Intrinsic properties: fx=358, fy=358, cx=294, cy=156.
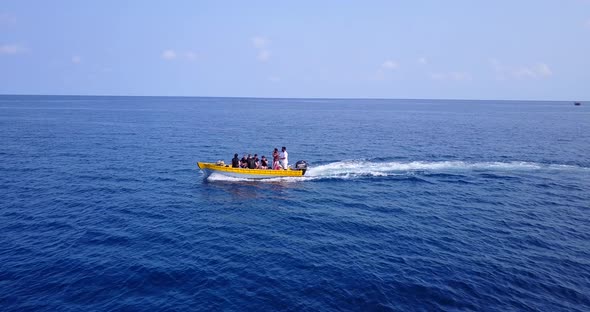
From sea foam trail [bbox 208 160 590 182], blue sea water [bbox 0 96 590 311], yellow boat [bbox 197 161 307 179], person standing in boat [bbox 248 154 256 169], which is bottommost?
blue sea water [bbox 0 96 590 311]

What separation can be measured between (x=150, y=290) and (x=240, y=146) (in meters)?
42.5


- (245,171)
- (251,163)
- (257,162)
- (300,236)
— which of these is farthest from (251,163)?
(300,236)

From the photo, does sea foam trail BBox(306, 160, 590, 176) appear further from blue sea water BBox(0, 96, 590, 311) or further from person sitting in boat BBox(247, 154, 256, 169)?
person sitting in boat BBox(247, 154, 256, 169)

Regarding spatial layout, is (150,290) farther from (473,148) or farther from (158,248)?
(473,148)

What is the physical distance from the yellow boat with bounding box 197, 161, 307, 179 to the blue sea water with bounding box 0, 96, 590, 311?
0.77 meters

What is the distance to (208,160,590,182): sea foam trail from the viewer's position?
3978cm

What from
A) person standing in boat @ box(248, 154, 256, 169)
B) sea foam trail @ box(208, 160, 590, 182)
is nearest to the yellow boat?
person standing in boat @ box(248, 154, 256, 169)

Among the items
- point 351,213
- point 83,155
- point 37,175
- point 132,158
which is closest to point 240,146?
point 132,158

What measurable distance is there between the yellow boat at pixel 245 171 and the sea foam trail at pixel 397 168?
651 millimetres

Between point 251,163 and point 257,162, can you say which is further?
point 257,162

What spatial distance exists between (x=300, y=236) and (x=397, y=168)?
2223cm

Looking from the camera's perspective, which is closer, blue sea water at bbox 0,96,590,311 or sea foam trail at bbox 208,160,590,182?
blue sea water at bbox 0,96,590,311

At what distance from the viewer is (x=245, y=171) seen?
120 feet

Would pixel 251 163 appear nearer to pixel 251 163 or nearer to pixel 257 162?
pixel 251 163
